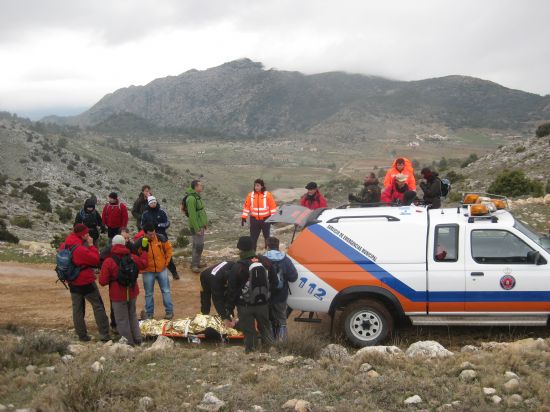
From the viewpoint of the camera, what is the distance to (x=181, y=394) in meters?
5.36

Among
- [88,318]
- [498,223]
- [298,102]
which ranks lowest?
[88,318]

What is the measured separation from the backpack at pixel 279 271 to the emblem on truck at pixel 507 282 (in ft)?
9.75

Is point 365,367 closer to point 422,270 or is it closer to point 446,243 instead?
point 422,270

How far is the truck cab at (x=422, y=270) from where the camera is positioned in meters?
7.04

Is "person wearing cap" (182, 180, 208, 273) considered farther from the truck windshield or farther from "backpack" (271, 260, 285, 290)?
the truck windshield

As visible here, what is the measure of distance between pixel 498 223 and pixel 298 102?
175862 mm

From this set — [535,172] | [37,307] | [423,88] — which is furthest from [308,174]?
[423,88]

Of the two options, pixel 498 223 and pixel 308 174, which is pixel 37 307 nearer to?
pixel 498 223

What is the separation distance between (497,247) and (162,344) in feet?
15.8

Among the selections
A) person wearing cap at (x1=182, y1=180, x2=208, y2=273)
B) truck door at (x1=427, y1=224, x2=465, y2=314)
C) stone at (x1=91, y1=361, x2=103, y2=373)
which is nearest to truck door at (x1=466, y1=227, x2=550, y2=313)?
truck door at (x1=427, y1=224, x2=465, y2=314)

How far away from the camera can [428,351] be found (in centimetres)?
627

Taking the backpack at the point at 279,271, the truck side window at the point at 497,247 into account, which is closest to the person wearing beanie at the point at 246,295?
the backpack at the point at 279,271

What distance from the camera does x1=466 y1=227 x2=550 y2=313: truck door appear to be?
6.96m

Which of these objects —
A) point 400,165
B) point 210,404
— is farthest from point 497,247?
point 210,404
